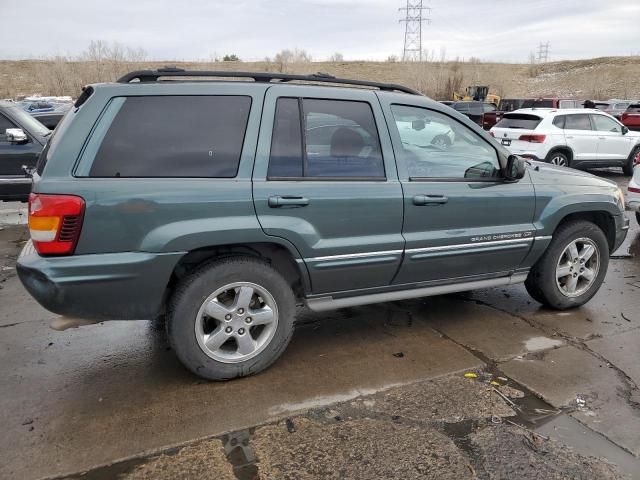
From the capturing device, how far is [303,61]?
52.6 m

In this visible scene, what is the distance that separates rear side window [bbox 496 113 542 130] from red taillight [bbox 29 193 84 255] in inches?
434

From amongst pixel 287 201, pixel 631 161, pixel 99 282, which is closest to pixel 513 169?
pixel 287 201

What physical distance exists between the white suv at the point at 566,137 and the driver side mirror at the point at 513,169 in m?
8.11

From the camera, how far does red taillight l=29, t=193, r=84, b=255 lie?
9.09 feet

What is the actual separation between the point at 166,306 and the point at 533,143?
10426 mm

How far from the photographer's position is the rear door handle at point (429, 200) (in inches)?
139

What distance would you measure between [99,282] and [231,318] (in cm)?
79

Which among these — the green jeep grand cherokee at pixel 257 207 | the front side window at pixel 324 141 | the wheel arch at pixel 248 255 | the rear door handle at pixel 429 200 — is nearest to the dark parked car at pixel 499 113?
the green jeep grand cherokee at pixel 257 207

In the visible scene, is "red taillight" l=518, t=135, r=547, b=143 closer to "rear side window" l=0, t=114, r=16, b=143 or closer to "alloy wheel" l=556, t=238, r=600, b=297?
"alloy wheel" l=556, t=238, r=600, b=297

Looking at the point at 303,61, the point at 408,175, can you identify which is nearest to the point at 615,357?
the point at 408,175

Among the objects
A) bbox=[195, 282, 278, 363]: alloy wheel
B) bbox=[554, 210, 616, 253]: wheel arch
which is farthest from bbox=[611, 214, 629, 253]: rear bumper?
bbox=[195, 282, 278, 363]: alloy wheel

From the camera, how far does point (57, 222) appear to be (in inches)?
109

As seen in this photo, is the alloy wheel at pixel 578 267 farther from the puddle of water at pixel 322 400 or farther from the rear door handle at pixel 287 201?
the rear door handle at pixel 287 201

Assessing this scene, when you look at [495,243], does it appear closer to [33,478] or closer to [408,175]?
[408,175]
